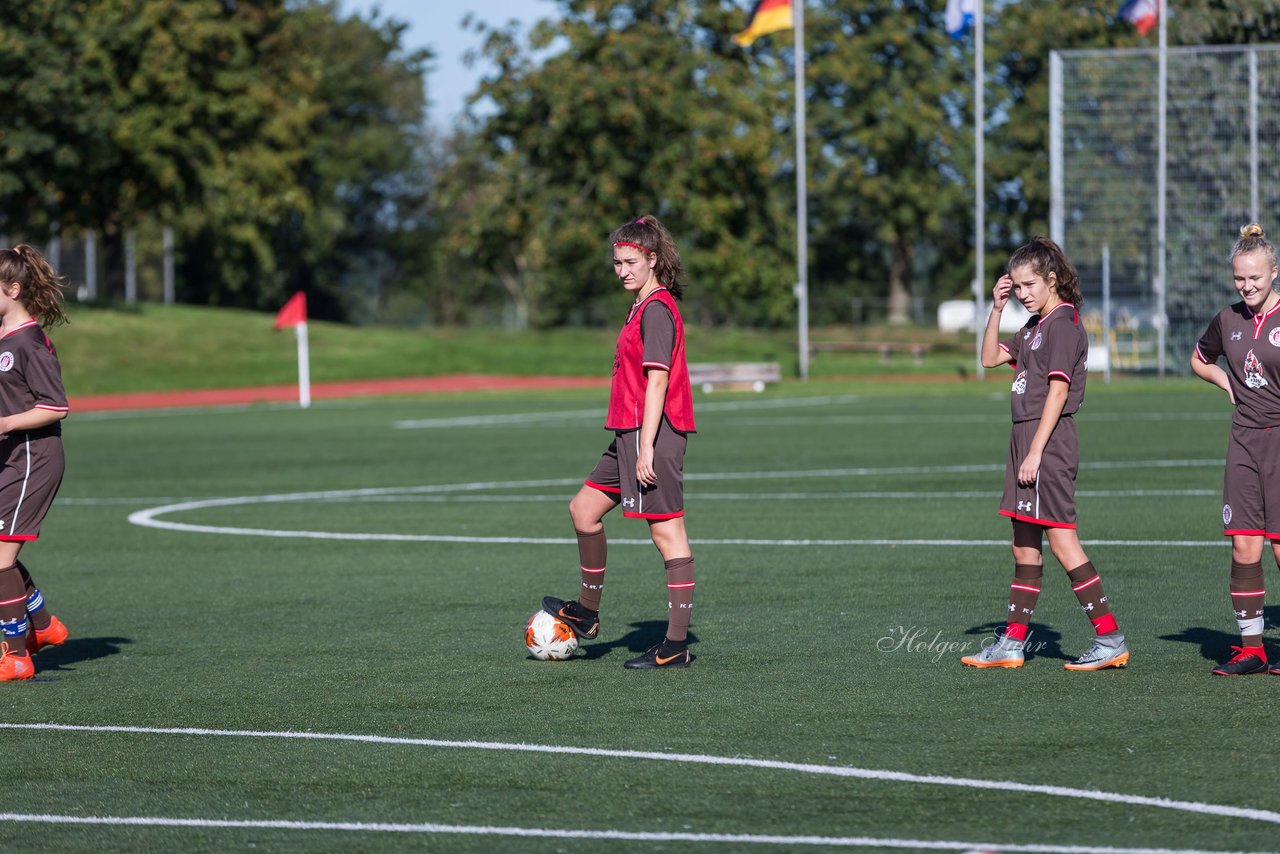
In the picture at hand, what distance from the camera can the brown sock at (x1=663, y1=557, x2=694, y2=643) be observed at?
7.69m

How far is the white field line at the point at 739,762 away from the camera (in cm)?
520

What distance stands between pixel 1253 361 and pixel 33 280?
213 inches

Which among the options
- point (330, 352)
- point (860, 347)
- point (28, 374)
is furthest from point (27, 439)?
point (860, 347)

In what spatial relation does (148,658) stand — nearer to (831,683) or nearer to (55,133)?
(831,683)

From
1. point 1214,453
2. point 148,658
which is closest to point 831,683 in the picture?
point 148,658

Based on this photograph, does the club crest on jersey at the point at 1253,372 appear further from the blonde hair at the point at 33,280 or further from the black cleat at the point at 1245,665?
the blonde hair at the point at 33,280

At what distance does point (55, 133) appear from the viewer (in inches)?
1829

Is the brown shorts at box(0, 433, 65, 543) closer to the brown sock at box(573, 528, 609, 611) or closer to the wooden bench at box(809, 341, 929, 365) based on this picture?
the brown sock at box(573, 528, 609, 611)

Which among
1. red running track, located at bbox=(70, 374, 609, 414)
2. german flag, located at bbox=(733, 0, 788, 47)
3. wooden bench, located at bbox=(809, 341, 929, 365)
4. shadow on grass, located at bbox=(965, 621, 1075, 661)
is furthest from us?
wooden bench, located at bbox=(809, 341, 929, 365)

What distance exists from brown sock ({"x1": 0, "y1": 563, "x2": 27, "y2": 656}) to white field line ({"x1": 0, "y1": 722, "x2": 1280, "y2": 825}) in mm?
1041

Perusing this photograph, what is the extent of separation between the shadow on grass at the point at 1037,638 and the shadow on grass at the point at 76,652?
435 cm

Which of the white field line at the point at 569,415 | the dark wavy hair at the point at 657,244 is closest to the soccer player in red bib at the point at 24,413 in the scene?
the dark wavy hair at the point at 657,244

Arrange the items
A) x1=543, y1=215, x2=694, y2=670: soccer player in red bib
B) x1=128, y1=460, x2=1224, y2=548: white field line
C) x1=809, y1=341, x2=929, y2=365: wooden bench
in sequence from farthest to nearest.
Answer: x1=809, y1=341, x2=929, y2=365: wooden bench → x1=128, y1=460, x2=1224, y2=548: white field line → x1=543, y1=215, x2=694, y2=670: soccer player in red bib

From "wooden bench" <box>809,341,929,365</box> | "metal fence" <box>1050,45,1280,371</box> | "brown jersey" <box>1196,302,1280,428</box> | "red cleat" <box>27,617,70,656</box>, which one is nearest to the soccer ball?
"red cleat" <box>27,617,70,656</box>
